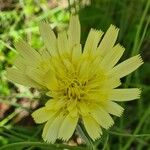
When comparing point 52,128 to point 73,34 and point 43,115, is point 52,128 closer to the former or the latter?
point 43,115

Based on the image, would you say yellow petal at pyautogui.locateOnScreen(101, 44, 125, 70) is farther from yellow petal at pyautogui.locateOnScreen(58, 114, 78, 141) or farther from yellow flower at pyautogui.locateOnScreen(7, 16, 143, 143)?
yellow petal at pyautogui.locateOnScreen(58, 114, 78, 141)

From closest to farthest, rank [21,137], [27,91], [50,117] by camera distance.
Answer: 1. [50,117]
2. [21,137]
3. [27,91]

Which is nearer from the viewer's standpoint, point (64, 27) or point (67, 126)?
point (67, 126)

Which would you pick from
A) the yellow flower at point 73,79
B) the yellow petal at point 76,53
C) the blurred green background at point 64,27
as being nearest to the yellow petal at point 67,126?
the yellow flower at point 73,79

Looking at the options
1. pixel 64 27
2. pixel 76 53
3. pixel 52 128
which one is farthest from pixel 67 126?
pixel 64 27

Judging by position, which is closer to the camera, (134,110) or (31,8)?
(134,110)

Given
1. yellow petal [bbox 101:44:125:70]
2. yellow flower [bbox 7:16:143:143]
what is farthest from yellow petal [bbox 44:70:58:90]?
yellow petal [bbox 101:44:125:70]

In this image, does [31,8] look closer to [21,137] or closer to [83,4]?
[83,4]

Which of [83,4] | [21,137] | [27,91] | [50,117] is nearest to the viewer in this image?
[50,117]

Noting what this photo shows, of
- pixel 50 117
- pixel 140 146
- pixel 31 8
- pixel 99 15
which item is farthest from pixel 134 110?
pixel 50 117
